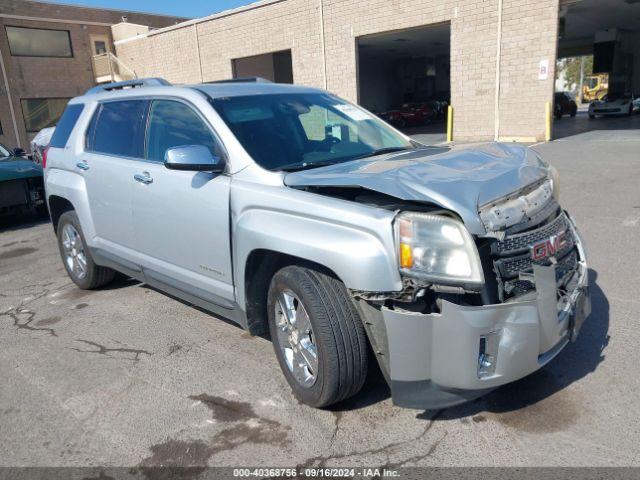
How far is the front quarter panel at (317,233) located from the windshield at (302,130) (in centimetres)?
37

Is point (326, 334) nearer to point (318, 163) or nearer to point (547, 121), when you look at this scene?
point (318, 163)

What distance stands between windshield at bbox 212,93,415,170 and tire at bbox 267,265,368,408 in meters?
0.86

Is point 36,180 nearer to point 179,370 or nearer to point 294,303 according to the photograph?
point 179,370

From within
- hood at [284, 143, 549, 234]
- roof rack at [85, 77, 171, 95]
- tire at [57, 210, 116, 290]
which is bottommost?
tire at [57, 210, 116, 290]

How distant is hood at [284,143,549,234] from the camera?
102 inches

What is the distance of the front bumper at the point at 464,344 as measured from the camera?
2.47 m

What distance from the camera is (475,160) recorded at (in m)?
3.23

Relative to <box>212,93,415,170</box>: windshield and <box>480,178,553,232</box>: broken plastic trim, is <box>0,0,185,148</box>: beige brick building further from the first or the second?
<box>480,178,553,232</box>: broken plastic trim

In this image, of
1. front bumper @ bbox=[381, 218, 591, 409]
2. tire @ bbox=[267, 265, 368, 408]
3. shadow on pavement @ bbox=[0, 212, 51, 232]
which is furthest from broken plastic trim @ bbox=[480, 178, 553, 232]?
shadow on pavement @ bbox=[0, 212, 51, 232]

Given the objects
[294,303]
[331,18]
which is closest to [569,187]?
[294,303]

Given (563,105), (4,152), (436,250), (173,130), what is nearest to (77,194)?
(173,130)

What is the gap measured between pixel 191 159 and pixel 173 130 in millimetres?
821

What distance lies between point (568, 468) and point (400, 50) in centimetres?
3533

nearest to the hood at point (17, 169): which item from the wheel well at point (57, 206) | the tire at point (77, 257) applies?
the wheel well at point (57, 206)
